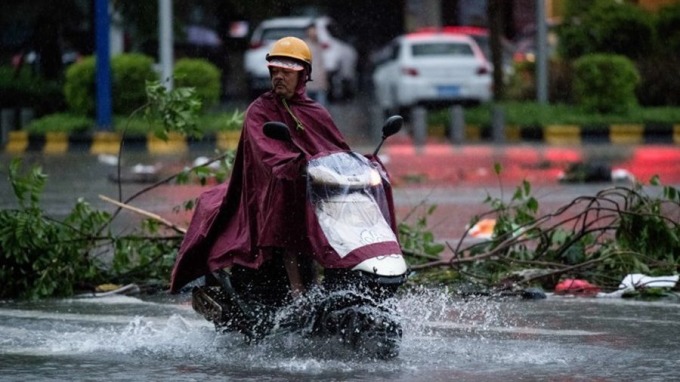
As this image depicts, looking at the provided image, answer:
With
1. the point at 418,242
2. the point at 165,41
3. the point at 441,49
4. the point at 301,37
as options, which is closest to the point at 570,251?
the point at 418,242

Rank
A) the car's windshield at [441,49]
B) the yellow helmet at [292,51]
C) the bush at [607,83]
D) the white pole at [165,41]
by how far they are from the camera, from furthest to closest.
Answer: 1. the car's windshield at [441,49]
2. the bush at [607,83]
3. the white pole at [165,41]
4. the yellow helmet at [292,51]

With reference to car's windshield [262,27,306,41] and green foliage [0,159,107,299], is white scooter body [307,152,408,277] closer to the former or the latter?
green foliage [0,159,107,299]

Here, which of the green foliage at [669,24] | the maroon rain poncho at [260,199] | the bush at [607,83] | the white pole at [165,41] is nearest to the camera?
the maroon rain poncho at [260,199]

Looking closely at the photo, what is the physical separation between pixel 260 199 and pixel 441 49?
2309cm

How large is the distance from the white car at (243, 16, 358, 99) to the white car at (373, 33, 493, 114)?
2030 mm

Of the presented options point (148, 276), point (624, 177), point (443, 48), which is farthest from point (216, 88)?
point (148, 276)

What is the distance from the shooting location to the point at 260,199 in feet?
24.9

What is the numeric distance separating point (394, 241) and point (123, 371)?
1350 mm

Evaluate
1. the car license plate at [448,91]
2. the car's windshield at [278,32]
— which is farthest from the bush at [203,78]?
the car's windshield at [278,32]

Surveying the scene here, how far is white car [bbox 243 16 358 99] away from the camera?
107 ft

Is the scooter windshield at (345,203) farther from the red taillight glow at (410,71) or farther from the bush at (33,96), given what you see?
the bush at (33,96)

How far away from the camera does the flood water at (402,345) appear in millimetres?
7188

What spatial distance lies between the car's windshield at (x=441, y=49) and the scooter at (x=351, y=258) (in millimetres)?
22861

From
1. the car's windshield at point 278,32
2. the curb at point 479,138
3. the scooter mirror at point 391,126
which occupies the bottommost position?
the curb at point 479,138
